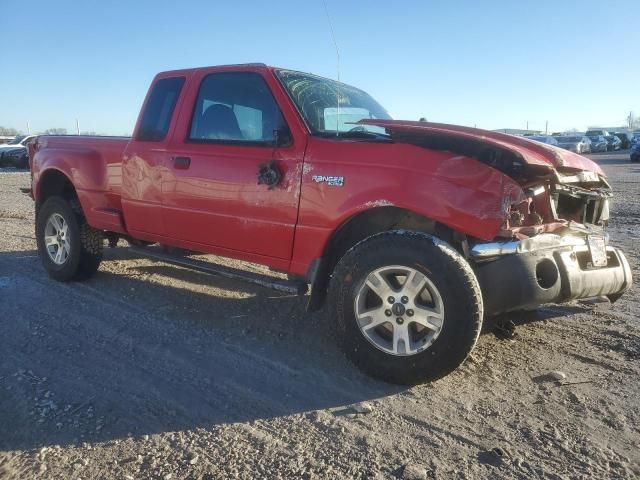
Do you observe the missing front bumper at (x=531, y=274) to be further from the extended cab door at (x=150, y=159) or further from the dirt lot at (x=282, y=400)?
the extended cab door at (x=150, y=159)

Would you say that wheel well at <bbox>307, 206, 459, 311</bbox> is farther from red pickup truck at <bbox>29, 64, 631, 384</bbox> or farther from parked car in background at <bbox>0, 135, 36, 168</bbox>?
parked car in background at <bbox>0, 135, 36, 168</bbox>

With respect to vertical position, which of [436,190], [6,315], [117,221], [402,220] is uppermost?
[436,190]

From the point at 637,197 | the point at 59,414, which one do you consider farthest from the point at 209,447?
the point at 637,197

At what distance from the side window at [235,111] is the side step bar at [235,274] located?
1.03 m

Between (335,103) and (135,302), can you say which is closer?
(335,103)

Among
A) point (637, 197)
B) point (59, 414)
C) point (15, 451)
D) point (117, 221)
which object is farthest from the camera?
point (637, 197)

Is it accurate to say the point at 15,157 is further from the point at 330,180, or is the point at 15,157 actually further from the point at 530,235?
the point at 530,235

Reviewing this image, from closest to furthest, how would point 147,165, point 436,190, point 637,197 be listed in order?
point 436,190 → point 147,165 → point 637,197

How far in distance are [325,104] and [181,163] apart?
50.5 inches

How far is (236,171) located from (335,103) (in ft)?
3.23

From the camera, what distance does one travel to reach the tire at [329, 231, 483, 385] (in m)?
3.11

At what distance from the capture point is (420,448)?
→ 2613mm

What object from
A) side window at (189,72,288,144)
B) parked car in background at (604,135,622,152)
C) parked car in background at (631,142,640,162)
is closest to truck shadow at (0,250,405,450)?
side window at (189,72,288,144)

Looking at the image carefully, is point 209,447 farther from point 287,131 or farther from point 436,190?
point 287,131
